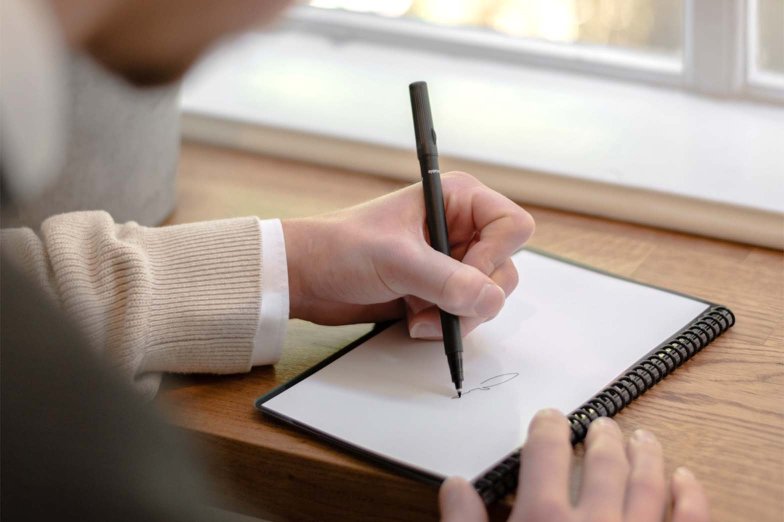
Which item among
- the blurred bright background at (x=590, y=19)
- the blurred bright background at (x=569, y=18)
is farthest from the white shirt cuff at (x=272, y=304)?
the blurred bright background at (x=569, y=18)

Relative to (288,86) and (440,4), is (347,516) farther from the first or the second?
(440,4)

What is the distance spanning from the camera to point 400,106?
151 centimetres

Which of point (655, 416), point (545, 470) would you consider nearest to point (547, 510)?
point (545, 470)

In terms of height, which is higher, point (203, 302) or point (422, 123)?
point (422, 123)

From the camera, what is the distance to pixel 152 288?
0.89 m

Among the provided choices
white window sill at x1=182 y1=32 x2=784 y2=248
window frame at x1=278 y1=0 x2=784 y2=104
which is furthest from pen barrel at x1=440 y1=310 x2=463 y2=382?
window frame at x1=278 y1=0 x2=784 y2=104

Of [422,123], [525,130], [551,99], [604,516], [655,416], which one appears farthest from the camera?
[551,99]

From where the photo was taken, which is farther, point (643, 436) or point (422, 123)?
point (422, 123)

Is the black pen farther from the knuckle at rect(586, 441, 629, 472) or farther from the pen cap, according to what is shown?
the knuckle at rect(586, 441, 629, 472)

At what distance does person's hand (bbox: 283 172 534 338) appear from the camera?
0.87m

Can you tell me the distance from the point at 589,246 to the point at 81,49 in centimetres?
76

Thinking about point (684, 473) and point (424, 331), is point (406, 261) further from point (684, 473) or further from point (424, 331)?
point (684, 473)

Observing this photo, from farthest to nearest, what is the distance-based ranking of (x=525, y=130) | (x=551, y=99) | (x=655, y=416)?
(x=551, y=99) → (x=525, y=130) → (x=655, y=416)

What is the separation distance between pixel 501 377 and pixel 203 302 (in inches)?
10.1
